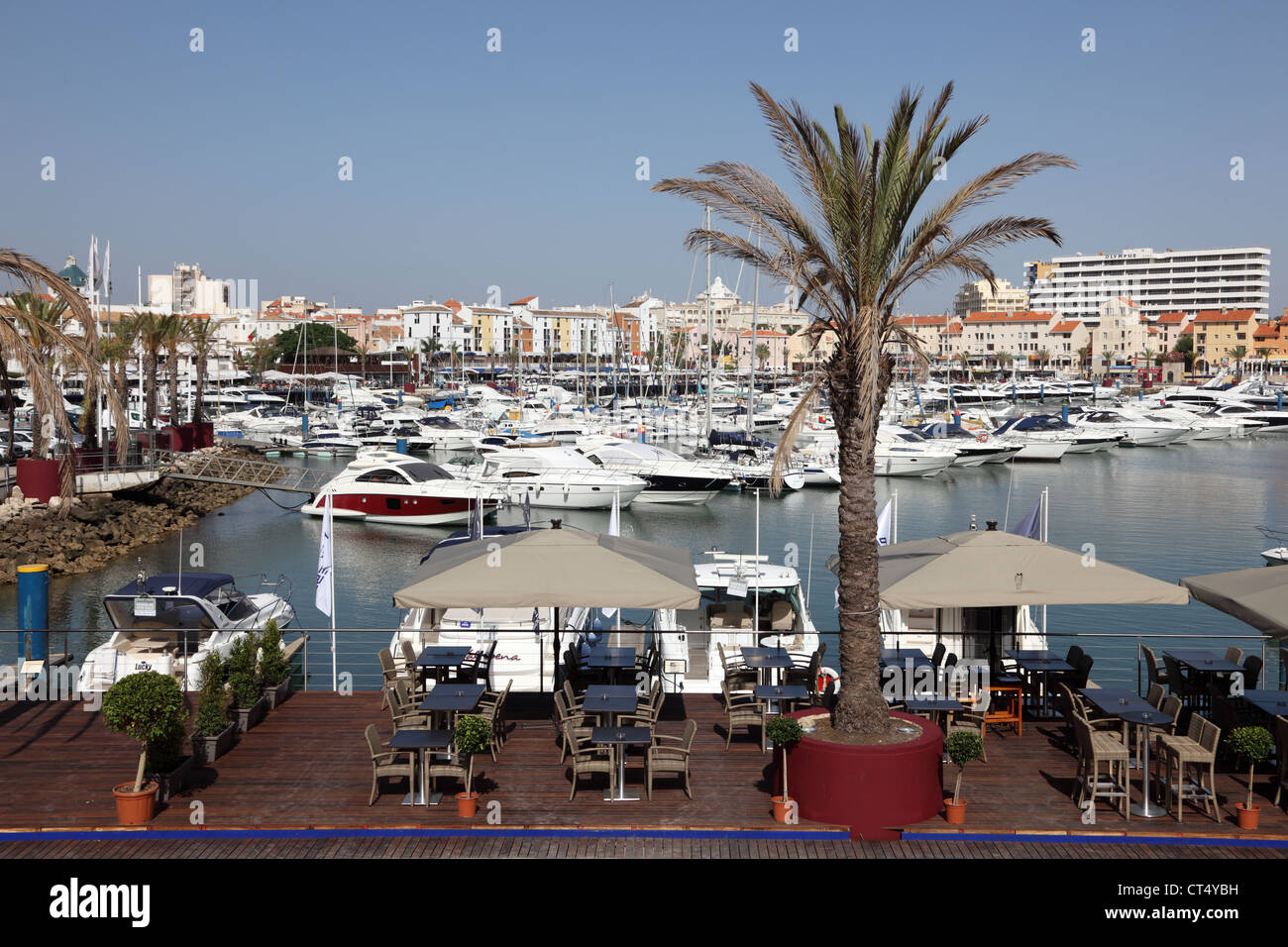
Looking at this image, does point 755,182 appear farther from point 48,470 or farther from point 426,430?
point 426,430

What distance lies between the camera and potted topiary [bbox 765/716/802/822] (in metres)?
9.05

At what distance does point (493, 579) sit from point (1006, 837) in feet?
17.1

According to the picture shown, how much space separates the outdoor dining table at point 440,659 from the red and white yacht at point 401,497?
29.1 metres

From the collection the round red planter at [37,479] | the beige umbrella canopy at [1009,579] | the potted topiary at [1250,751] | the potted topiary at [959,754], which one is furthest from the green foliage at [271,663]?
the round red planter at [37,479]

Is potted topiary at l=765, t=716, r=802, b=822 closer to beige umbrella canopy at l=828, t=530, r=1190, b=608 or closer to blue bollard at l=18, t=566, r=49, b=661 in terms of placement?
beige umbrella canopy at l=828, t=530, r=1190, b=608

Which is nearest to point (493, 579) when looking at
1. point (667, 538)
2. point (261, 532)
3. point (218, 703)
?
point (218, 703)

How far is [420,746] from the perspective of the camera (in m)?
9.30

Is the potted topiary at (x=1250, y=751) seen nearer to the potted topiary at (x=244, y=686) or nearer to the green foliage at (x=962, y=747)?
the green foliage at (x=962, y=747)

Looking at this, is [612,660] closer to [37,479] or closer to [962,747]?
[962,747]

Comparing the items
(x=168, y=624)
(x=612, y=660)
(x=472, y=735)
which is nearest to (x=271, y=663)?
(x=612, y=660)

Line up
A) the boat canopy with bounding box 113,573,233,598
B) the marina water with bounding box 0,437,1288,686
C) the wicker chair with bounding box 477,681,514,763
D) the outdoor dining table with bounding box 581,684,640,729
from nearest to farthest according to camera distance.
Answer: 1. the outdoor dining table with bounding box 581,684,640,729
2. the wicker chair with bounding box 477,681,514,763
3. the boat canopy with bounding box 113,573,233,598
4. the marina water with bounding box 0,437,1288,686

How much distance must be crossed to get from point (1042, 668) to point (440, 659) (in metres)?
6.66
